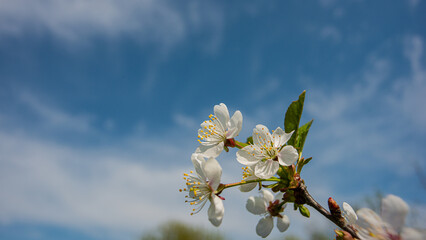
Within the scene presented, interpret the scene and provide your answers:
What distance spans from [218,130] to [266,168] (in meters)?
0.26

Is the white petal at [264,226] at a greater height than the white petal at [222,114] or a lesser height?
lesser

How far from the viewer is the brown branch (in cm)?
79

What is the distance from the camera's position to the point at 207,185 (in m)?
0.94

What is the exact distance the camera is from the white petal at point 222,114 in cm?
107

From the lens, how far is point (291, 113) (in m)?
0.89

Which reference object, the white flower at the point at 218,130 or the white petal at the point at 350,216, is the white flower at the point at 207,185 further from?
the white petal at the point at 350,216

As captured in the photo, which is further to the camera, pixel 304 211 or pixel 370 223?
pixel 304 211

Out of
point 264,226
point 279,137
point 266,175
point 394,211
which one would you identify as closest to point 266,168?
point 266,175

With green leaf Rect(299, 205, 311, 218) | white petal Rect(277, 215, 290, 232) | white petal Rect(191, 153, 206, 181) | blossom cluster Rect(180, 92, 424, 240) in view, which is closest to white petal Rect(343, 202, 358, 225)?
blossom cluster Rect(180, 92, 424, 240)

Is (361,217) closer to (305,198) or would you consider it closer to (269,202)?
(305,198)

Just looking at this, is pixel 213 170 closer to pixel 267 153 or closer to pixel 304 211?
pixel 267 153

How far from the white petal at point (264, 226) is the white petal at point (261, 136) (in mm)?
270

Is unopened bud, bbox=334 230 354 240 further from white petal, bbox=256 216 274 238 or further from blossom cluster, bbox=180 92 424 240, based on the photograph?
white petal, bbox=256 216 274 238

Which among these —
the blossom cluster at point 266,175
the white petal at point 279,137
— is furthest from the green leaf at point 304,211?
the white petal at point 279,137
